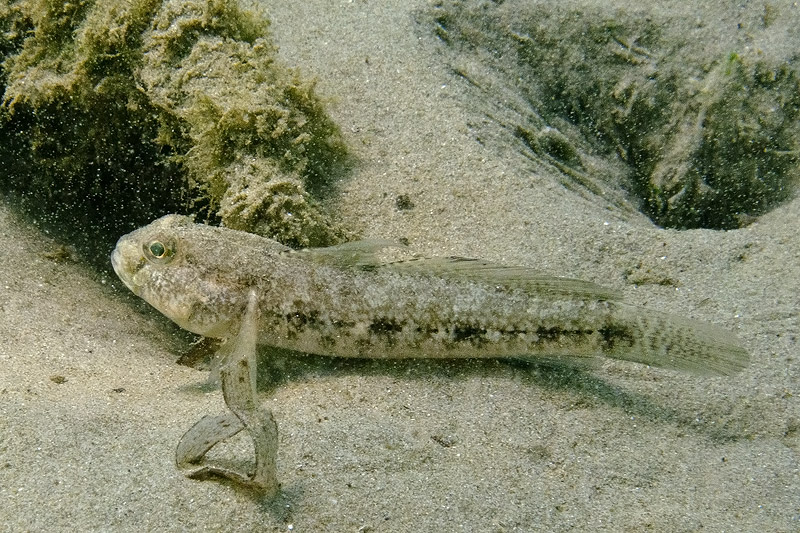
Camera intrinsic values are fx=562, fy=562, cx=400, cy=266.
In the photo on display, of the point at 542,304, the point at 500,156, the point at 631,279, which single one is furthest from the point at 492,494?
the point at 500,156

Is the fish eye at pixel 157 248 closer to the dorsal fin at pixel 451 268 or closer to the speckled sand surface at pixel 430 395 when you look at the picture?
the speckled sand surface at pixel 430 395

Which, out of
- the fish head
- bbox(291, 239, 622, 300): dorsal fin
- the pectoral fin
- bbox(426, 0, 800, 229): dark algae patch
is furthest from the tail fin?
bbox(426, 0, 800, 229): dark algae patch

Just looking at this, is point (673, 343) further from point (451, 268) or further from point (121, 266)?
point (121, 266)

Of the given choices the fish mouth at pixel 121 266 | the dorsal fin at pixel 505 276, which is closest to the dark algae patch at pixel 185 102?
the fish mouth at pixel 121 266

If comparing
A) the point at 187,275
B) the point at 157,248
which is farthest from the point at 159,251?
the point at 187,275

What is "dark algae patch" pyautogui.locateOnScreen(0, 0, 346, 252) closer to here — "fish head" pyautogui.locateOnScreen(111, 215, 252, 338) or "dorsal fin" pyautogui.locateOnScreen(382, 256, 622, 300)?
"fish head" pyautogui.locateOnScreen(111, 215, 252, 338)

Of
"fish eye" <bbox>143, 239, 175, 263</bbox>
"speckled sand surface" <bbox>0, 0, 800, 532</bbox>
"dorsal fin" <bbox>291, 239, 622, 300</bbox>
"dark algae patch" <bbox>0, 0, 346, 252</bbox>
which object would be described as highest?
"dark algae patch" <bbox>0, 0, 346, 252</bbox>

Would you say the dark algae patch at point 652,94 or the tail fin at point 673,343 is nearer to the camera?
the tail fin at point 673,343
